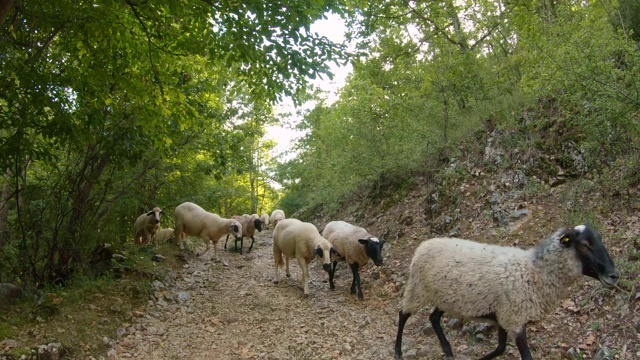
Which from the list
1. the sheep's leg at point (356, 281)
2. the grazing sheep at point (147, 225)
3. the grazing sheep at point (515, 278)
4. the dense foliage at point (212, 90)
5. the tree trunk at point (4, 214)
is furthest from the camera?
the grazing sheep at point (147, 225)

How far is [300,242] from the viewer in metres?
8.82

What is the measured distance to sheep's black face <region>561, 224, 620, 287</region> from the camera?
12.9 feet

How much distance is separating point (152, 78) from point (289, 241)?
179 inches

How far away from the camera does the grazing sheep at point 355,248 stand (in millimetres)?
7688

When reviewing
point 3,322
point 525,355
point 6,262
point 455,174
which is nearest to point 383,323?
point 525,355

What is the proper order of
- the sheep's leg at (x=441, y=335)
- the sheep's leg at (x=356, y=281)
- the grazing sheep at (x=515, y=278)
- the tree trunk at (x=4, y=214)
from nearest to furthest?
the grazing sheep at (x=515, y=278) < the sheep's leg at (x=441, y=335) < the tree trunk at (x=4, y=214) < the sheep's leg at (x=356, y=281)

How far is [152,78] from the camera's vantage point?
662 cm

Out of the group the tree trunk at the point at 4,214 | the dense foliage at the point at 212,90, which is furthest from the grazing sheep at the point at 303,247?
the tree trunk at the point at 4,214

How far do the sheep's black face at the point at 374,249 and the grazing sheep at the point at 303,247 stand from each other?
33.9 inches

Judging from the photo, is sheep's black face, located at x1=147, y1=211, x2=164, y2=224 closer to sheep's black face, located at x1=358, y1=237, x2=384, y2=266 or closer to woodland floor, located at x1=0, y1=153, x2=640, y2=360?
woodland floor, located at x1=0, y1=153, x2=640, y2=360

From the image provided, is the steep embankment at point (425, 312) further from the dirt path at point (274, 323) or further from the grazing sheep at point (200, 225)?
the grazing sheep at point (200, 225)

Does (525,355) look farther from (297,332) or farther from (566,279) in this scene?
(297,332)

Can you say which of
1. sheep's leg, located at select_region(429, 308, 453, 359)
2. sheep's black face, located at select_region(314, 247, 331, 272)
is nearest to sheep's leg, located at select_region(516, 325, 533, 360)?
sheep's leg, located at select_region(429, 308, 453, 359)

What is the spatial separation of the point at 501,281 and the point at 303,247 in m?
5.04
